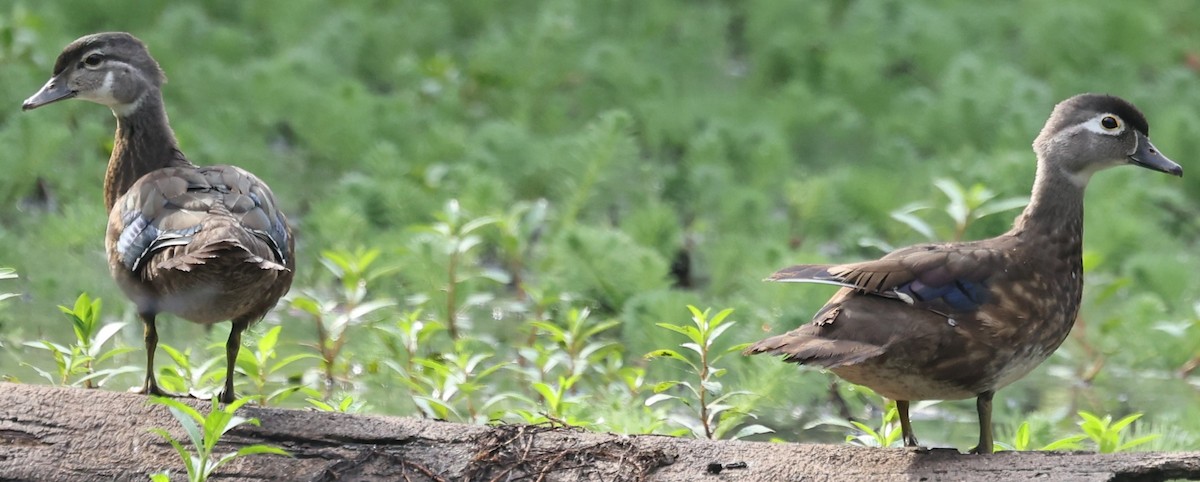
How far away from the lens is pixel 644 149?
855cm

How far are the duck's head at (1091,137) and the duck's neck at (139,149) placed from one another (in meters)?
2.62

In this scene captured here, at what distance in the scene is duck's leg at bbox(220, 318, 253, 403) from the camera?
438 cm

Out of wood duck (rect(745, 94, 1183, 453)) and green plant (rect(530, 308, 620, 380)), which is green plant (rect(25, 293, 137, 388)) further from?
wood duck (rect(745, 94, 1183, 453))

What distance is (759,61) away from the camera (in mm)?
9867

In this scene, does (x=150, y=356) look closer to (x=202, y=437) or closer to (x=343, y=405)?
(x=343, y=405)

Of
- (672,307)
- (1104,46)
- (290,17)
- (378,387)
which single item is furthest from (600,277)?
(1104,46)

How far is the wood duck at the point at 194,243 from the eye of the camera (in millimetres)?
4141

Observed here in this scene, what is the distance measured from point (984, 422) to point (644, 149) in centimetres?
460

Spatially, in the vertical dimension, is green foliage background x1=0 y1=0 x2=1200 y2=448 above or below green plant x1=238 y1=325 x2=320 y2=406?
above

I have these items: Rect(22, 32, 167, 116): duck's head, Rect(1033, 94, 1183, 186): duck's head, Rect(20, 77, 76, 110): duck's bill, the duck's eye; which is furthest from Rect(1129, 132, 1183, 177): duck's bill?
Rect(20, 77, 76, 110): duck's bill

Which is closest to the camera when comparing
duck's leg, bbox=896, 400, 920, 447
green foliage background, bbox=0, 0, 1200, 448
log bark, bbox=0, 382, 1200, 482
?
log bark, bbox=0, 382, 1200, 482

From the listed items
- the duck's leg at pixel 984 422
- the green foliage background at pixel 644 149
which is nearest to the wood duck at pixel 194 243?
the green foliage background at pixel 644 149

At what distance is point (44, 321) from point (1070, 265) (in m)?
3.64

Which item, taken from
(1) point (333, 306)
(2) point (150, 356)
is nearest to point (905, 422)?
(2) point (150, 356)
